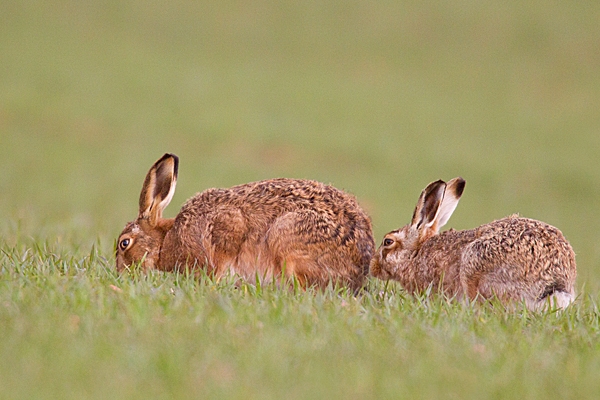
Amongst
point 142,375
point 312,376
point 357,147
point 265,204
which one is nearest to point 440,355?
point 312,376

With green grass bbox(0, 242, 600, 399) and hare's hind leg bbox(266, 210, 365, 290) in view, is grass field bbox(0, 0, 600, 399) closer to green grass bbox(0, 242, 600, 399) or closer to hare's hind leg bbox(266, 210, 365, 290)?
green grass bbox(0, 242, 600, 399)

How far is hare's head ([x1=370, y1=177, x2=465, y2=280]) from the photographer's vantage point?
8320mm

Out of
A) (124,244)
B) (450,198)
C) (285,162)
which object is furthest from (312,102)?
(124,244)

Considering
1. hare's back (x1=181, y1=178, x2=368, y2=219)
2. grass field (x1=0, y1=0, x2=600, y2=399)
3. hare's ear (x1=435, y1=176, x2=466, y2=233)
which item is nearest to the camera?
grass field (x1=0, y1=0, x2=600, y2=399)

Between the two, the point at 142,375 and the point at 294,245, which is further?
the point at 294,245

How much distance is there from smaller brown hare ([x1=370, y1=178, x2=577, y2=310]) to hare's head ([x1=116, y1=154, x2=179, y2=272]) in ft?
6.75

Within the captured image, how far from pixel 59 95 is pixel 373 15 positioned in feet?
59.6

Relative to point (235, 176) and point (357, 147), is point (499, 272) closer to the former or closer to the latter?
point (235, 176)

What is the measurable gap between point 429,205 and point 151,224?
8.86ft

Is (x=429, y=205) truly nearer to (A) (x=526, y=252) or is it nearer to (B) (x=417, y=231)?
(B) (x=417, y=231)

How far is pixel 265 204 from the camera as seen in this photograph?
25.1 ft

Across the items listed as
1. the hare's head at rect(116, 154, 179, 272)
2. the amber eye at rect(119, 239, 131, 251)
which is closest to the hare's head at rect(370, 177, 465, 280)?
the hare's head at rect(116, 154, 179, 272)

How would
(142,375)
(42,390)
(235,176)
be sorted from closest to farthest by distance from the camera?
1. (42,390)
2. (142,375)
3. (235,176)

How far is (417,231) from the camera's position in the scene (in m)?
8.55
